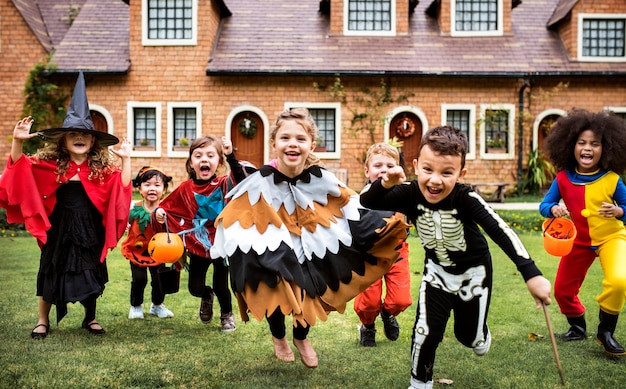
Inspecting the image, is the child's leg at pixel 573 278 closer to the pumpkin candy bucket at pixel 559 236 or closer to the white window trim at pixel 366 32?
the pumpkin candy bucket at pixel 559 236

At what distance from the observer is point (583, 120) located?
490cm

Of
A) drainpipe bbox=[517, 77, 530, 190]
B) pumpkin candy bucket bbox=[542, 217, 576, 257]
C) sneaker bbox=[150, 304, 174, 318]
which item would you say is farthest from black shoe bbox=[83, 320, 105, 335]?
drainpipe bbox=[517, 77, 530, 190]

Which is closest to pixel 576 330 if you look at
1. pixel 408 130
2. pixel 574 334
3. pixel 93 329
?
pixel 574 334

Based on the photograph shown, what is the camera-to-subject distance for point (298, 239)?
12.7ft

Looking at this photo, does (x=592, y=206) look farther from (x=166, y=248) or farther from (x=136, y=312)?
(x=136, y=312)

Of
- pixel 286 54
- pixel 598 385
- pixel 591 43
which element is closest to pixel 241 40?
pixel 286 54

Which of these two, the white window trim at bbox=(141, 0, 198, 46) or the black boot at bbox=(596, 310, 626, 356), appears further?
the white window trim at bbox=(141, 0, 198, 46)

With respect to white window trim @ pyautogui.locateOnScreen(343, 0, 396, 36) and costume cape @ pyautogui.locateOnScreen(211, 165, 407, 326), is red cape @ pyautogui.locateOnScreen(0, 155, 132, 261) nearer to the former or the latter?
costume cape @ pyautogui.locateOnScreen(211, 165, 407, 326)

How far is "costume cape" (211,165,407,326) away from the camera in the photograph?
11.9ft

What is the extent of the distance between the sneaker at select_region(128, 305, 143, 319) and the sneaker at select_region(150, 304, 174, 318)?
0.14 m

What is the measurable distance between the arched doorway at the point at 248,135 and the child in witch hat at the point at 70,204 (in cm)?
1331

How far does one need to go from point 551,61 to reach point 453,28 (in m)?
3.35

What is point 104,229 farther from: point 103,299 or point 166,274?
point 103,299

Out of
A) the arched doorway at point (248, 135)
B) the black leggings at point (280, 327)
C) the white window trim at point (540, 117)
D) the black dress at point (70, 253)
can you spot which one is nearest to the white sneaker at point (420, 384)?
the black leggings at point (280, 327)
